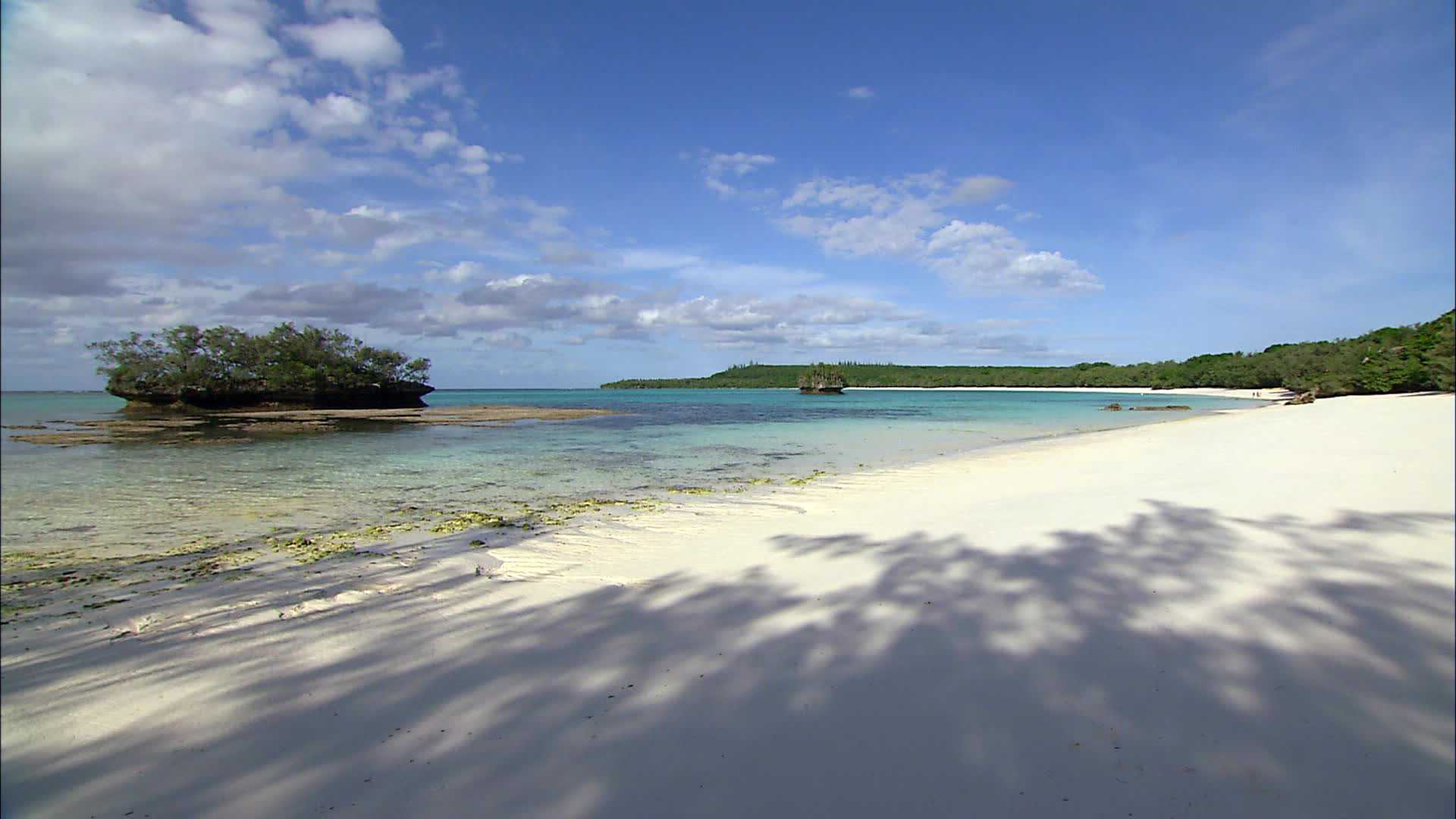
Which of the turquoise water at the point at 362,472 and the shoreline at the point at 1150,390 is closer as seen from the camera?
the turquoise water at the point at 362,472

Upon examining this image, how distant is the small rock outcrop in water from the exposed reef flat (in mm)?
68244

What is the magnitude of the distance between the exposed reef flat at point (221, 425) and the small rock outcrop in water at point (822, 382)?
2687 inches

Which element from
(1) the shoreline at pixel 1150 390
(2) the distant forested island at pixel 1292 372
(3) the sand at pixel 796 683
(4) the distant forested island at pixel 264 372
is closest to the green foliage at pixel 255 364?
(4) the distant forested island at pixel 264 372

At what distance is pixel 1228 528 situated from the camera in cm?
577

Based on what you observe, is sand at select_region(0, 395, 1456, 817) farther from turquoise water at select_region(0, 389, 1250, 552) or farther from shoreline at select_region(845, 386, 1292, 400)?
shoreline at select_region(845, 386, 1292, 400)

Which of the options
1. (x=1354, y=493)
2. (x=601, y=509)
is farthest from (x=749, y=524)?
(x=1354, y=493)

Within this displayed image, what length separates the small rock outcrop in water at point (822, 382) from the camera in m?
106

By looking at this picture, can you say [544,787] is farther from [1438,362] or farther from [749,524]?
[1438,362]

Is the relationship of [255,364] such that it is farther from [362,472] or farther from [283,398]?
[362,472]

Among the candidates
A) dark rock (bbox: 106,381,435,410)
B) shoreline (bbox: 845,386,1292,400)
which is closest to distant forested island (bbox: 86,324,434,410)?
dark rock (bbox: 106,381,435,410)

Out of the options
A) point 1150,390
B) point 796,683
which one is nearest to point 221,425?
point 796,683

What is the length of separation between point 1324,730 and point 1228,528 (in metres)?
3.94

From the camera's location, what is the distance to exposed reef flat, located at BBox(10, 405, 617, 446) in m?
22.3

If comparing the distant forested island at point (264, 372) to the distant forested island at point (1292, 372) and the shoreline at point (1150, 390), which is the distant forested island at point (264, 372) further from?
the shoreline at point (1150, 390)
